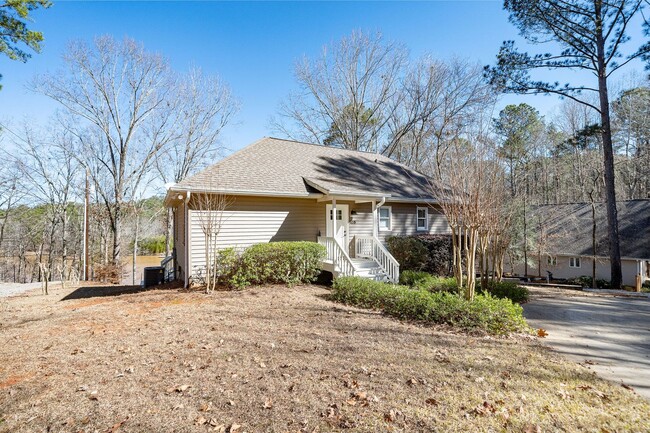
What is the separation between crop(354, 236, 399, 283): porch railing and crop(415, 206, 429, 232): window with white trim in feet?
11.8

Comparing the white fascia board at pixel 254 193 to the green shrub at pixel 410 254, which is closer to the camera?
the white fascia board at pixel 254 193

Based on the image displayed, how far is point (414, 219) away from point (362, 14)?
12.0 m

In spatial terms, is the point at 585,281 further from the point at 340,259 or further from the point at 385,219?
the point at 340,259

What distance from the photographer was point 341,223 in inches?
481

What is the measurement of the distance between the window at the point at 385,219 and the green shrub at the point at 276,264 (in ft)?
14.9

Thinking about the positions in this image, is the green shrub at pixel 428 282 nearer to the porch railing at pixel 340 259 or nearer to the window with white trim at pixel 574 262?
the porch railing at pixel 340 259

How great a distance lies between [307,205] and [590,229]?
69.7 ft

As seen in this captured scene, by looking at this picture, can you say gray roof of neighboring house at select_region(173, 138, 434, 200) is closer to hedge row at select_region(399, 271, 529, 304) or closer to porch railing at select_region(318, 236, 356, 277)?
porch railing at select_region(318, 236, 356, 277)

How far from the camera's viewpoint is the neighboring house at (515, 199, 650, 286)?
18719mm

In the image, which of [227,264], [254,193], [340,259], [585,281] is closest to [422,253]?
[340,259]

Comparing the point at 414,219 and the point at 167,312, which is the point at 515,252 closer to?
the point at 414,219

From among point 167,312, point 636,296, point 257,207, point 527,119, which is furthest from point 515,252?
point 167,312

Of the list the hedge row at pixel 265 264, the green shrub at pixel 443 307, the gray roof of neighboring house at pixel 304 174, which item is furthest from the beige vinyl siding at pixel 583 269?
the hedge row at pixel 265 264

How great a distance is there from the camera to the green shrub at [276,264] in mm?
9141
